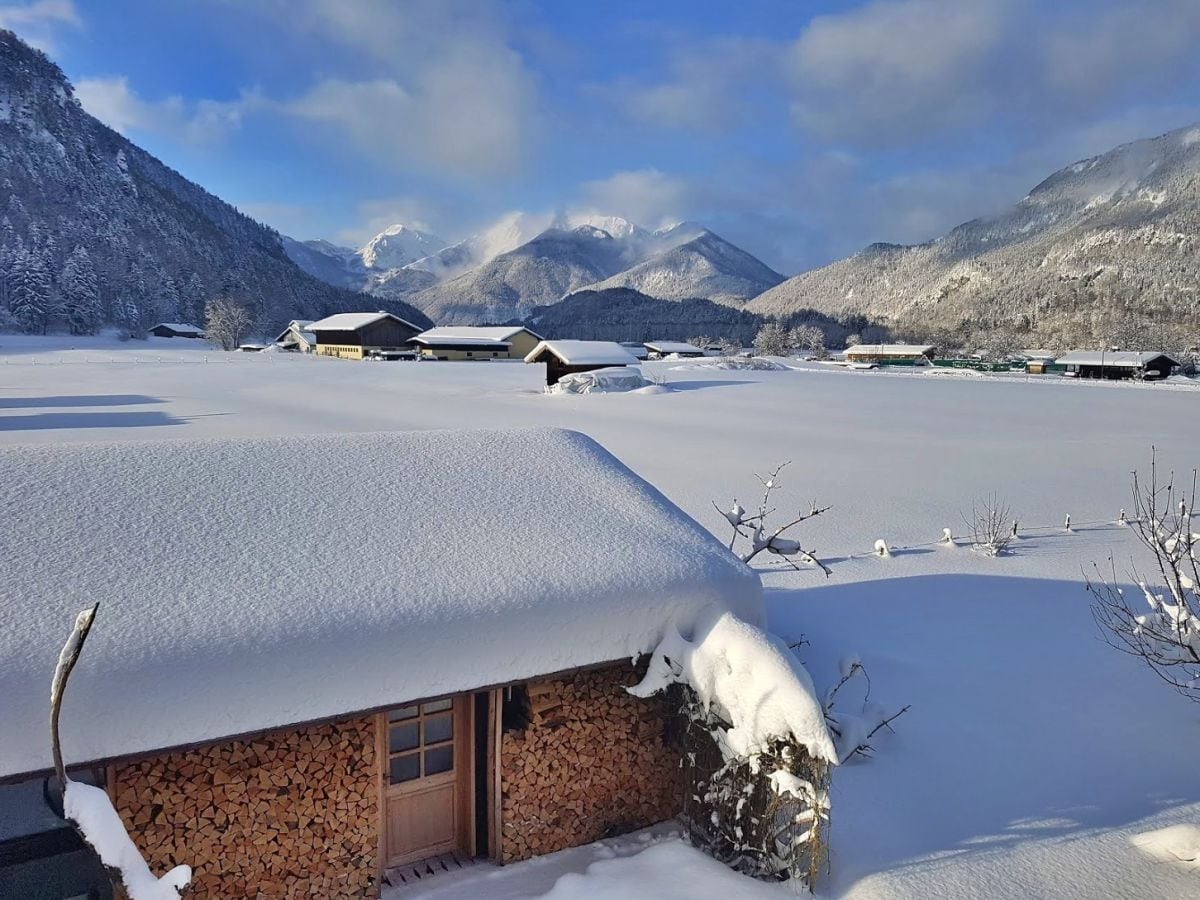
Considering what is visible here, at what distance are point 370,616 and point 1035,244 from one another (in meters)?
201

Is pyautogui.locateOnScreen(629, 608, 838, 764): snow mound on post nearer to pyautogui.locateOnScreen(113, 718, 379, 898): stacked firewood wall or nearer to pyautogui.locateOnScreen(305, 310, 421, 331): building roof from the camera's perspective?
pyautogui.locateOnScreen(113, 718, 379, 898): stacked firewood wall

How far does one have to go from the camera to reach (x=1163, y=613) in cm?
858

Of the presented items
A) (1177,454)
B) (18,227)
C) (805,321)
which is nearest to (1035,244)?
(805,321)

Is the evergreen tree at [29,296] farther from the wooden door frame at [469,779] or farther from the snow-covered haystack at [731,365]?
the wooden door frame at [469,779]

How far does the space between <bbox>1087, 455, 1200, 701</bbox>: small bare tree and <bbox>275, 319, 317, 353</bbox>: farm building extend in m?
81.7

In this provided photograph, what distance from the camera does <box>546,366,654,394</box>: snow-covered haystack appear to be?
44344mm

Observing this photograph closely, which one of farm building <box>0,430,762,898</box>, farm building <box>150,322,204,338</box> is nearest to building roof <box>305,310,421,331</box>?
farm building <box>150,322,204,338</box>

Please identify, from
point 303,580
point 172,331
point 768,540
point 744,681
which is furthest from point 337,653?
point 172,331

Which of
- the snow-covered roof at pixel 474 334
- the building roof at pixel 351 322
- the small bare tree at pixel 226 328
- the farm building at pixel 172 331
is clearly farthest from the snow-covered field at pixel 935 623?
the farm building at pixel 172 331

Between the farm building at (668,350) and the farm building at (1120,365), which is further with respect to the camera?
the farm building at (668,350)

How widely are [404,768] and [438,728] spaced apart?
0.40 meters

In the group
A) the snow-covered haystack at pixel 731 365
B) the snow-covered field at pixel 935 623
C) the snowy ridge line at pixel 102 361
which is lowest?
the snow-covered field at pixel 935 623

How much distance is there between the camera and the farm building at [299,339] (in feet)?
275

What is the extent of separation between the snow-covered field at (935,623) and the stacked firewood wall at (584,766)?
0.22 meters
